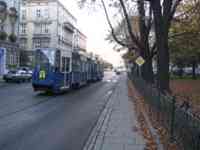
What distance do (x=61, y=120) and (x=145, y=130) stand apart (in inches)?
130

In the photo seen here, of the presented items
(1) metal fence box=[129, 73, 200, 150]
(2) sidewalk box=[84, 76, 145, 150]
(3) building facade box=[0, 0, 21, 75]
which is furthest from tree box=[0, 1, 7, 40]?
(1) metal fence box=[129, 73, 200, 150]

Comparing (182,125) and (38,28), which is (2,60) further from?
(182,125)

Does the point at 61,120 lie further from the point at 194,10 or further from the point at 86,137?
the point at 194,10

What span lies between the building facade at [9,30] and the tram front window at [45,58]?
73.4ft

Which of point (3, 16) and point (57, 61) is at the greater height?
point (3, 16)

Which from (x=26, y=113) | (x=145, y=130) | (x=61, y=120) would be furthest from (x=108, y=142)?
(x=26, y=113)

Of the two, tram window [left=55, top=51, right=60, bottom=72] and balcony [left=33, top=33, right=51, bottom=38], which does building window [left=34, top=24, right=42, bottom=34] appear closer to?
balcony [left=33, top=33, right=51, bottom=38]

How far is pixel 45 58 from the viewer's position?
17656 mm

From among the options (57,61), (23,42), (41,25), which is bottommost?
(57,61)

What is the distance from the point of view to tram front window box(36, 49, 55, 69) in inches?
690

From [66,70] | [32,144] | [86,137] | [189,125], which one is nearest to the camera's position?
[189,125]

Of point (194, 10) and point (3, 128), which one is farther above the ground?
point (194, 10)

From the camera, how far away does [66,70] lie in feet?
63.2

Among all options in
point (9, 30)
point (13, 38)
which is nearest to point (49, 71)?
point (13, 38)
